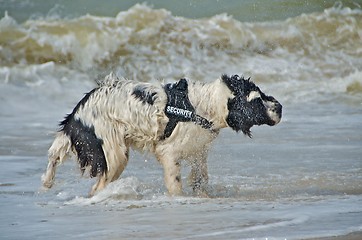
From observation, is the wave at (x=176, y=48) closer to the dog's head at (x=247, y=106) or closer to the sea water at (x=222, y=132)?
the sea water at (x=222, y=132)

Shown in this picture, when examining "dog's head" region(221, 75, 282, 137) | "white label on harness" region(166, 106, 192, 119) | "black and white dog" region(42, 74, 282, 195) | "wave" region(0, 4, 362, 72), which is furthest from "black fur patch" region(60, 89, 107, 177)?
"wave" region(0, 4, 362, 72)

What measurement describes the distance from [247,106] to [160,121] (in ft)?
2.42

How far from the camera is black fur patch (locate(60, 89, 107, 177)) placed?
7988 millimetres

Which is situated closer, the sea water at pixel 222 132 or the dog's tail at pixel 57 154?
the sea water at pixel 222 132

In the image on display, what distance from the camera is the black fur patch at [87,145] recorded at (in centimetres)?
799

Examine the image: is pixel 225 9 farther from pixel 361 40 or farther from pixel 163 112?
pixel 163 112

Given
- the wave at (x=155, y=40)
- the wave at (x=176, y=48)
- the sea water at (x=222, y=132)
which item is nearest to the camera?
the sea water at (x=222, y=132)

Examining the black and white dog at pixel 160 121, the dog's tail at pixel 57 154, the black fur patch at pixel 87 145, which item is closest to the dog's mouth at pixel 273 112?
the black and white dog at pixel 160 121

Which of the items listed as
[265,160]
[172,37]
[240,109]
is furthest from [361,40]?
[240,109]

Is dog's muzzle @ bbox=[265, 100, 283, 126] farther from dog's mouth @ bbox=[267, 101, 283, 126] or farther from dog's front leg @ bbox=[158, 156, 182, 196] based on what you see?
dog's front leg @ bbox=[158, 156, 182, 196]

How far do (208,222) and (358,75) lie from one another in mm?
10268

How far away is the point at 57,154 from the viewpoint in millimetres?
8102

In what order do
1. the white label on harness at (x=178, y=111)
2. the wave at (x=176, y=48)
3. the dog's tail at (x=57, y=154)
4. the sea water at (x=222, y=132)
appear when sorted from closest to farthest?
the sea water at (x=222, y=132) → the white label on harness at (x=178, y=111) → the dog's tail at (x=57, y=154) → the wave at (x=176, y=48)

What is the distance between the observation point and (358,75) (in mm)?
16328
